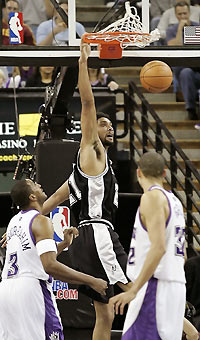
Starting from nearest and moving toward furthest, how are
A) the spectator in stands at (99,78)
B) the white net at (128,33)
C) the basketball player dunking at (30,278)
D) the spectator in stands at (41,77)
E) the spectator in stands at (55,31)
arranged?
the basketball player dunking at (30,278) → the white net at (128,33) → the spectator in stands at (55,31) → the spectator in stands at (99,78) → the spectator in stands at (41,77)

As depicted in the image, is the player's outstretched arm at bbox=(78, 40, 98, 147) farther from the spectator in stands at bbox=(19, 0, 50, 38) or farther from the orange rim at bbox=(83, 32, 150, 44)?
the spectator in stands at bbox=(19, 0, 50, 38)

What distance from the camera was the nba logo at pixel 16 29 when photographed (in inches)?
376

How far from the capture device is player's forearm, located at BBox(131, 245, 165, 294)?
663 cm

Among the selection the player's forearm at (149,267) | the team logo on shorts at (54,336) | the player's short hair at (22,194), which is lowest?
the team logo on shorts at (54,336)

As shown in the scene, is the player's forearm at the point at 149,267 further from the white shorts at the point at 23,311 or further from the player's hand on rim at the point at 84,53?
the player's hand on rim at the point at 84,53

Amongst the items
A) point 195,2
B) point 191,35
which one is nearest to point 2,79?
point 195,2

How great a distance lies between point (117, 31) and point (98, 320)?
8.62 ft

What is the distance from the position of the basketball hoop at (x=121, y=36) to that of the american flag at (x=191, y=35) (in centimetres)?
63

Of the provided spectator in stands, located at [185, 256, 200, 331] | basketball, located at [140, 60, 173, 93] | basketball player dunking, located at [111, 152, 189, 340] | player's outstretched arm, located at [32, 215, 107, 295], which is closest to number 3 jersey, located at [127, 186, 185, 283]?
basketball player dunking, located at [111, 152, 189, 340]

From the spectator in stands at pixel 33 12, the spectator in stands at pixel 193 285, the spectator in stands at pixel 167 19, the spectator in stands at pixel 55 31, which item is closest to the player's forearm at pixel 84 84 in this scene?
the spectator in stands at pixel 55 31

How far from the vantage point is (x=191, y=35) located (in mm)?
9734

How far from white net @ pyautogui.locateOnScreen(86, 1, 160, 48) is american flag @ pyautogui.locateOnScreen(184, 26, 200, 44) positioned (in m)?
0.63

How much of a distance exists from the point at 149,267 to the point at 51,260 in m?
Answer: 1.10

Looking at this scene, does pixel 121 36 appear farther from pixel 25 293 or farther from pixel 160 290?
pixel 160 290
